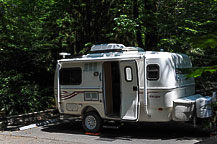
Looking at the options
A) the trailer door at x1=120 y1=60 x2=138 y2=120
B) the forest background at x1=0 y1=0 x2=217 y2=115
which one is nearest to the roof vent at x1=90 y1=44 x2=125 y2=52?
the trailer door at x1=120 y1=60 x2=138 y2=120

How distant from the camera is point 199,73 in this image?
5.53ft

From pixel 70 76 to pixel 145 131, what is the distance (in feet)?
11.7

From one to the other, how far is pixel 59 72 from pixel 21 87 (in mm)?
3161

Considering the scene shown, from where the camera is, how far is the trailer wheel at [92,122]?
9922 millimetres

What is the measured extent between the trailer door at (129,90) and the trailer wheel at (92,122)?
1.16 metres

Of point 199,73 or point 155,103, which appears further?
point 155,103

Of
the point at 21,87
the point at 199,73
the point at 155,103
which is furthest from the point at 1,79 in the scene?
the point at 199,73

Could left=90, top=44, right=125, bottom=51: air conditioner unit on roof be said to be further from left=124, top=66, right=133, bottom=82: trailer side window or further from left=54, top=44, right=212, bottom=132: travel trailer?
left=124, top=66, right=133, bottom=82: trailer side window

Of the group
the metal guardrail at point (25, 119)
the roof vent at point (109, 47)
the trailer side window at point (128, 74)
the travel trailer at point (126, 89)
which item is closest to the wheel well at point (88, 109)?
the travel trailer at point (126, 89)

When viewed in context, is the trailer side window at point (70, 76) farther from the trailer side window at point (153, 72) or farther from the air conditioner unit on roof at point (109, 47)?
the trailer side window at point (153, 72)

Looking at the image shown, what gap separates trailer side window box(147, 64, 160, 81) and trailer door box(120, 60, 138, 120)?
0.44m

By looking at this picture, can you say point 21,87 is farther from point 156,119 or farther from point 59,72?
point 156,119

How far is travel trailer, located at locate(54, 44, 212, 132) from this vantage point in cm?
856

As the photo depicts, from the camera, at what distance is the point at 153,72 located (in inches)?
348
